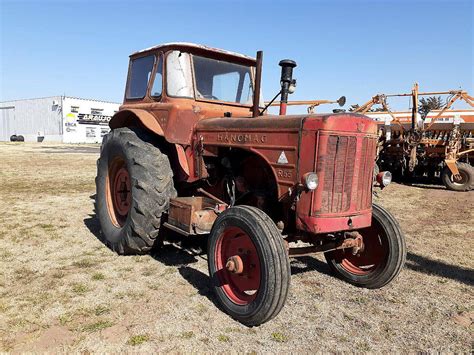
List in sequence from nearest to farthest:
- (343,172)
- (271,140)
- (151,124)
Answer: (343,172) < (271,140) < (151,124)

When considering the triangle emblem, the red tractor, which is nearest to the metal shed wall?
the red tractor

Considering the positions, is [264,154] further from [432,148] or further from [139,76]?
[432,148]

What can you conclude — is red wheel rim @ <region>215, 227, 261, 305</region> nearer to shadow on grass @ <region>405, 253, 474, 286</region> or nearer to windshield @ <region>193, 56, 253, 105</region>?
windshield @ <region>193, 56, 253, 105</region>

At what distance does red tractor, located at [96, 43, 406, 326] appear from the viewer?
3.12m

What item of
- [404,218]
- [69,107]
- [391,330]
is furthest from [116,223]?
[69,107]

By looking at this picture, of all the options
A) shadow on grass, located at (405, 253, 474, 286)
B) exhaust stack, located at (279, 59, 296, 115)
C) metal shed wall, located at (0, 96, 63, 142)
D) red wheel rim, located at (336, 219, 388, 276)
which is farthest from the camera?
metal shed wall, located at (0, 96, 63, 142)

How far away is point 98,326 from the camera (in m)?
2.89

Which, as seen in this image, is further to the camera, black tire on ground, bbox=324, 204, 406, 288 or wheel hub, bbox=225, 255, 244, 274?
black tire on ground, bbox=324, 204, 406, 288

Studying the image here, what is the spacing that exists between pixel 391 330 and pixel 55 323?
8.07 ft

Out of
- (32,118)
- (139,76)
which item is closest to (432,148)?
(139,76)

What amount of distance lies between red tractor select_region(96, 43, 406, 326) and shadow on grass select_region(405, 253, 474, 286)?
849mm

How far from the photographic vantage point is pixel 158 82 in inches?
176

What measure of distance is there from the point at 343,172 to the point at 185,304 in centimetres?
167

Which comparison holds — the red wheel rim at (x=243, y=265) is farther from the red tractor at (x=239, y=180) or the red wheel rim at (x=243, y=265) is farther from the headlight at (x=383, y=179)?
the headlight at (x=383, y=179)
